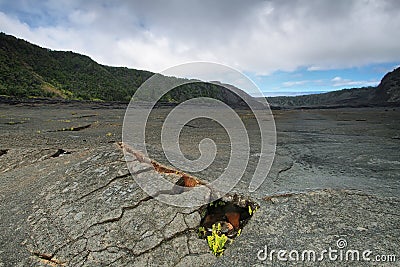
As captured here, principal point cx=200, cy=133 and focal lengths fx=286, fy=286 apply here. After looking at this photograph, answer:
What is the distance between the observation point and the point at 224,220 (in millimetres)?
3449

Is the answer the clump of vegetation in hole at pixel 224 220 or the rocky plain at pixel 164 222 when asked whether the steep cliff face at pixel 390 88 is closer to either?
the rocky plain at pixel 164 222

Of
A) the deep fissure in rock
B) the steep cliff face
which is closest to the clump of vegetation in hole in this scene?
the deep fissure in rock

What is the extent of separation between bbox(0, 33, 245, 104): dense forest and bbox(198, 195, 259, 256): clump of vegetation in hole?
2865 centimetres

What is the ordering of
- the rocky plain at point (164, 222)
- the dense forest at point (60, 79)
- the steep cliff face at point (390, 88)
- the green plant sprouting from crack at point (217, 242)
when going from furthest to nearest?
1. the steep cliff face at point (390, 88)
2. the dense forest at point (60, 79)
3. the green plant sprouting from crack at point (217, 242)
4. the rocky plain at point (164, 222)

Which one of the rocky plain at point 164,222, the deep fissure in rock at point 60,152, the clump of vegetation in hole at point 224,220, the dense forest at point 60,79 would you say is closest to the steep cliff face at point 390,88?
the dense forest at point 60,79

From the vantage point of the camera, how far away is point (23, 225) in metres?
3.52

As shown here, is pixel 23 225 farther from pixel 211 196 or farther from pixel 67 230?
pixel 211 196

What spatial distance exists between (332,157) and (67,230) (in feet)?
19.8

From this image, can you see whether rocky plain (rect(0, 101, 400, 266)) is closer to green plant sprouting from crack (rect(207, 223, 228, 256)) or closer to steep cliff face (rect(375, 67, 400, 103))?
green plant sprouting from crack (rect(207, 223, 228, 256))

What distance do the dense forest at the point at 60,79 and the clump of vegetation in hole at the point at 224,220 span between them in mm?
28648

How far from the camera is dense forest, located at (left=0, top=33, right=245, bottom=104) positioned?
39500 mm

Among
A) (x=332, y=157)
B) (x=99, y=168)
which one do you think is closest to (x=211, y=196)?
(x=99, y=168)

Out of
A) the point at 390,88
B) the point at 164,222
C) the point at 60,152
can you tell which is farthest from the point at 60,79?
the point at 390,88

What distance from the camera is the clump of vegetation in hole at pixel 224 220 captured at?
10.2ft
